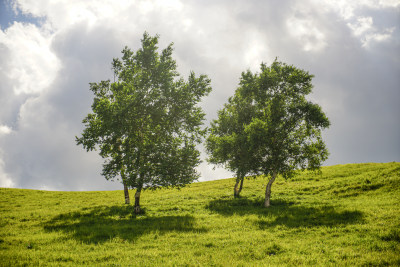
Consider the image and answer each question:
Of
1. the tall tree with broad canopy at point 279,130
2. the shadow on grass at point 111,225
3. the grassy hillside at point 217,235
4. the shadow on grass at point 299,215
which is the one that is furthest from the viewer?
the tall tree with broad canopy at point 279,130

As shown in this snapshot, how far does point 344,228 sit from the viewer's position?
51.6ft

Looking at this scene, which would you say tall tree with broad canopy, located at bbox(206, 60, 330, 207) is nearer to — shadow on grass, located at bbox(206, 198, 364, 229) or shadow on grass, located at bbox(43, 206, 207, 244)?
shadow on grass, located at bbox(206, 198, 364, 229)

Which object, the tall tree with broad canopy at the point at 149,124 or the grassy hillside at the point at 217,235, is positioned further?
the tall tree with broad canopy at the point at 149,124

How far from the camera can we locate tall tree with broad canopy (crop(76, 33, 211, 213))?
24.0 metres

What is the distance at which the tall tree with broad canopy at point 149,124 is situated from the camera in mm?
24031

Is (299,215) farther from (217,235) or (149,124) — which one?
(149,124)

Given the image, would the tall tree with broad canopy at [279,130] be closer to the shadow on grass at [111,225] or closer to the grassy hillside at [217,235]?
the grassy hillside at [217,235]

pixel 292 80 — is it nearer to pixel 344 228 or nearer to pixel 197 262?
pixel 344 228

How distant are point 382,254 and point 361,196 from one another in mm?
17968

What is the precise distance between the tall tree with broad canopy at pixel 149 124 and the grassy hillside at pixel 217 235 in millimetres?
4596

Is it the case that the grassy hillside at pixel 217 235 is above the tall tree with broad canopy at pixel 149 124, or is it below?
below

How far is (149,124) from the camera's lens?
26.1 metres

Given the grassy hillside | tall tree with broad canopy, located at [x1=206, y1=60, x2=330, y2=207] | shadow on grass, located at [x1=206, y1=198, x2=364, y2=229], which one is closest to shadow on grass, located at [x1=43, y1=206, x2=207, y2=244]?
the grassy hillside

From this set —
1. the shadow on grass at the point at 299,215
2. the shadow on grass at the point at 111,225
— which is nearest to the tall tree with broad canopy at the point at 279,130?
the shadow on grass at the point at 299,215
